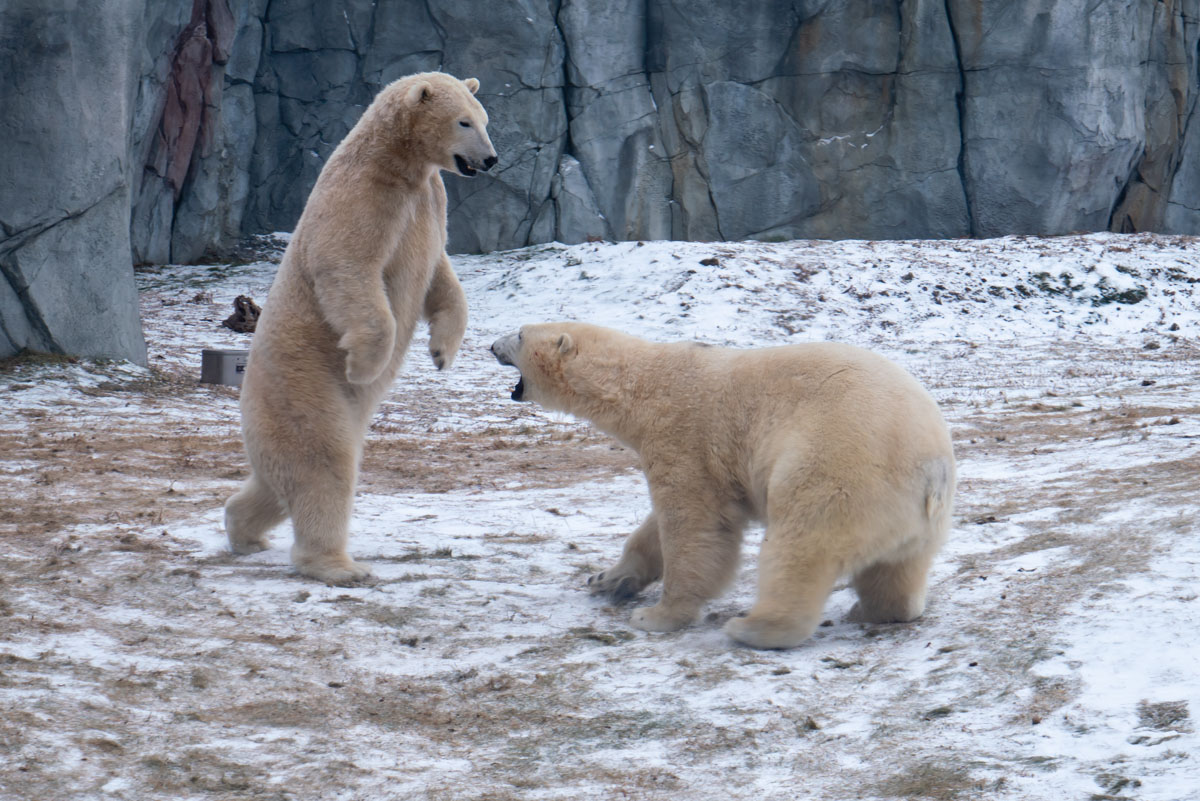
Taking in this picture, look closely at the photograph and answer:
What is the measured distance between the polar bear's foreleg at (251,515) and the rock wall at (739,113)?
13.9 m

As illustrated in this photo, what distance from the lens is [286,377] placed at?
4.04m

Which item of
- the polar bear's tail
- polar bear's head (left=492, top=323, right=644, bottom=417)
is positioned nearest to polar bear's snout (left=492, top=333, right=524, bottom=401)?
polar bear's head (left=492, top=323, right=644, bottom=417)

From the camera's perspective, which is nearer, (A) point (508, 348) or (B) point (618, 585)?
(B) point (618, 585)

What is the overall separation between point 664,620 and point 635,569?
1.24 ft

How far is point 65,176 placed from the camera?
29.6ft

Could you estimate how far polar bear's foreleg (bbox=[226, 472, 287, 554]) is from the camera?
167 inches

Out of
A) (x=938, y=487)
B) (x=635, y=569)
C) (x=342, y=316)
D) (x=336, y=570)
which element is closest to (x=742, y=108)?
(x=342, y=316)

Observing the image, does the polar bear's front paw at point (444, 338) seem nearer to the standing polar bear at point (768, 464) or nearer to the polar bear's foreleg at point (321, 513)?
the standing polar bear at point (768, 464)

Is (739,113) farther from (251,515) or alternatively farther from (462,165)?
(251,515)

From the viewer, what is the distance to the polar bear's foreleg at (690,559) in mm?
3465

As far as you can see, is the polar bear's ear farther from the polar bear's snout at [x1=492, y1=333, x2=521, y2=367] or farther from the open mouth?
the polar bear's snout at [x1=492, y1=333, x2=521, y2=367]

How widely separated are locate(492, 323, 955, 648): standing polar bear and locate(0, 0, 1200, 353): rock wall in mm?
14682

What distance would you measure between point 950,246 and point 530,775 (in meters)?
14.3

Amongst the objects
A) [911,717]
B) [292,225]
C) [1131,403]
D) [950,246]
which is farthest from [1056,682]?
[292,225]
